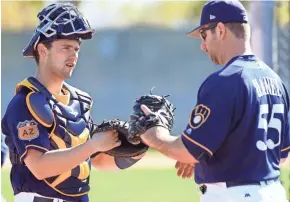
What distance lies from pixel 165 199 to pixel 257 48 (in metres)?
3.22

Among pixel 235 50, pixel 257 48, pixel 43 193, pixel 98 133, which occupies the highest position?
pixel 235 50

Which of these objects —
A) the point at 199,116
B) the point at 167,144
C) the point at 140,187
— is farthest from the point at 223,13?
the point at 140,187

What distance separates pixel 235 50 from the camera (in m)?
4.32

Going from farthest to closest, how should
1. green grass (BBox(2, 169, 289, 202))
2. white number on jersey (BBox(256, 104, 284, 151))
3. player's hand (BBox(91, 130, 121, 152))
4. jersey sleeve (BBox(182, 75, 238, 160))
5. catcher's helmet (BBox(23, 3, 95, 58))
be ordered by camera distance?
green grass (BBox(2, 169, 289, 202)) < catcher's helmet (BBox(23, 3, 95, 58)) < player's hand (BBox(91, 130, 121, 152)) < white number on jersey (BBox(256, 104, 284, 151)) < jersey sleeve (BBox(182, 75, 238, 160))

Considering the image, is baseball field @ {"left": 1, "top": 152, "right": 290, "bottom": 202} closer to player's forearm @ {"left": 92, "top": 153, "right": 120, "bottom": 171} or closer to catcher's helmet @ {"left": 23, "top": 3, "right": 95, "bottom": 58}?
A: player's forearm @ {"left": 92, "top": 153, "right": 120, "bottom": 171}

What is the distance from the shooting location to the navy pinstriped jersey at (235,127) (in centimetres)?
407

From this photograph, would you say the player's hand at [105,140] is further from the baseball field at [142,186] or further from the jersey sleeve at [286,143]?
the baseball field at [142,186]

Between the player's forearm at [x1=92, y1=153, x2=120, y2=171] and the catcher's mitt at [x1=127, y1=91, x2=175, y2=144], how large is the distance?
Answer: 1.50ft

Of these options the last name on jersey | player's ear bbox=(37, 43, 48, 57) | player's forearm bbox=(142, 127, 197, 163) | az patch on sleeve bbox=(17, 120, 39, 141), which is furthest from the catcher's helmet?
the last name on jersey

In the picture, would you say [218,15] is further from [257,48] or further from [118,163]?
[257,48]

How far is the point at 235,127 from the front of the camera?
412 centimetres

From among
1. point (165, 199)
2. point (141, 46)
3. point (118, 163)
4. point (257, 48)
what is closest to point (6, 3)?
point (141, 46)

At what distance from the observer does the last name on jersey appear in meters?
4.18

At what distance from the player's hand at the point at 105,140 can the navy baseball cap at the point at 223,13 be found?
0.78 meters
